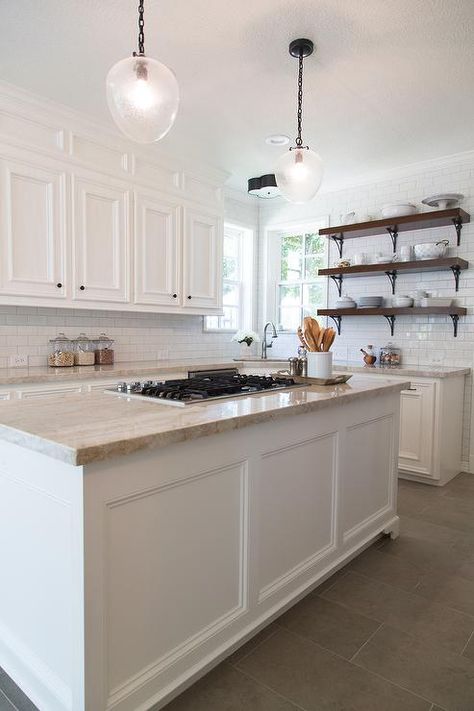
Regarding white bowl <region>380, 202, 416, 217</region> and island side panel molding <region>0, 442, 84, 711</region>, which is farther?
white bowl <region>380, 202, 416, 217</region>

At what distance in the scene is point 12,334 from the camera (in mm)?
3404

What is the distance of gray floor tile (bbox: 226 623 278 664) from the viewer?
173 centimetres

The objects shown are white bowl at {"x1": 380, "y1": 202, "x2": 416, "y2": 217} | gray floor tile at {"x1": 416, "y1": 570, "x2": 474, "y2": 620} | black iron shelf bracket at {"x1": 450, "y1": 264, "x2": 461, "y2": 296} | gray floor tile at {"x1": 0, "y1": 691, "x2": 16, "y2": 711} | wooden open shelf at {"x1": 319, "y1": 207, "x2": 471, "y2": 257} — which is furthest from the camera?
white bowl at {"x1": 380, "y1": 202, "x2": 416, "y2": 217}

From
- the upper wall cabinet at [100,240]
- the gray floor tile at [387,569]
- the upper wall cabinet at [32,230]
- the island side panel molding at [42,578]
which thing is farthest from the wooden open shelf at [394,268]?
the island side panel molding at [42,578]

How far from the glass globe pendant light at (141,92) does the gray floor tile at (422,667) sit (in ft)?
7.05

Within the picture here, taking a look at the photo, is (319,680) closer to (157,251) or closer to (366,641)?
(366,641)

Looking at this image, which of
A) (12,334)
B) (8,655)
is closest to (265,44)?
(12,334)

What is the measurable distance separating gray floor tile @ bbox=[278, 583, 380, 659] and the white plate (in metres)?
3.35

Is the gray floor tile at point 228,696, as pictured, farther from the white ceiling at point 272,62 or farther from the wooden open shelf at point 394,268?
the wooden open shelf at point 394,268

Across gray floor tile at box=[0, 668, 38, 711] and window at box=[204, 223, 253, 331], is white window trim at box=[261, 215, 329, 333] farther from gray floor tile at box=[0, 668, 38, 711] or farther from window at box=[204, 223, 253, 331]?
gray floor tile at box=[0, 668, 38, 711]

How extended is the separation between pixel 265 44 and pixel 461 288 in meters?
2.63

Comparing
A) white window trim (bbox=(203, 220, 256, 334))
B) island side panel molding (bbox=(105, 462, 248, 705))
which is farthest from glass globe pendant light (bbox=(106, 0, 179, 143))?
white window trim (bbox=(203, 220, 256, 334))

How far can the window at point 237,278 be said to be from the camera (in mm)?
5438

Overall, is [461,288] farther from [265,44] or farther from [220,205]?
[265,44]
